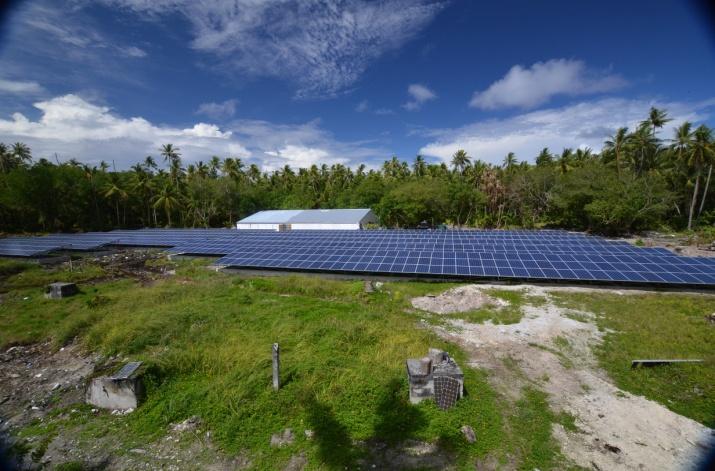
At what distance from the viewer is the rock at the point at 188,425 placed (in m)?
6.91

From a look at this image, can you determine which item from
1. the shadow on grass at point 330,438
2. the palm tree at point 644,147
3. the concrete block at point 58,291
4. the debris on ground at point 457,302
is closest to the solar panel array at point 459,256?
the debris on ground at point 457,302

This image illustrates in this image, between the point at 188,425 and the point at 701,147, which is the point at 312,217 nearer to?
the point at 188,425

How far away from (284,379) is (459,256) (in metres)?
16.1

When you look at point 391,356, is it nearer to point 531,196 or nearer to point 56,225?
point 531,196

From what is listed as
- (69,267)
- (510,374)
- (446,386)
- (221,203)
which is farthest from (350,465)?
(221,203)

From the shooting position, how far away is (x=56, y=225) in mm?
50938

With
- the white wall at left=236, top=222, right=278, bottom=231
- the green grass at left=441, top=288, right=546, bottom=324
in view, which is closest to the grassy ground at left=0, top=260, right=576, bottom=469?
the green grass at left=441, top=288, right=546, bottom=324

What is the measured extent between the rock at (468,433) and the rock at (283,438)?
3.81 m

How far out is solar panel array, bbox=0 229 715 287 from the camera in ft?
55.9

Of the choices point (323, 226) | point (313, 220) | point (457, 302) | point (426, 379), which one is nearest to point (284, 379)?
point (426, 379)

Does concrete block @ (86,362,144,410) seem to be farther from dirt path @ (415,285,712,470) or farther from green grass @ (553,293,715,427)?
green grass @ (553,293,715,427)

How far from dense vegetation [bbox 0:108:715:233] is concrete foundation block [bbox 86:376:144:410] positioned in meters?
39.8

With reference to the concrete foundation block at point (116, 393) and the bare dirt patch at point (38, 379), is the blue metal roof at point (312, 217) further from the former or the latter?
the concrete foundation block at point (116, 393)

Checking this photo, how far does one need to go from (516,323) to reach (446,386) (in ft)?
22.8
